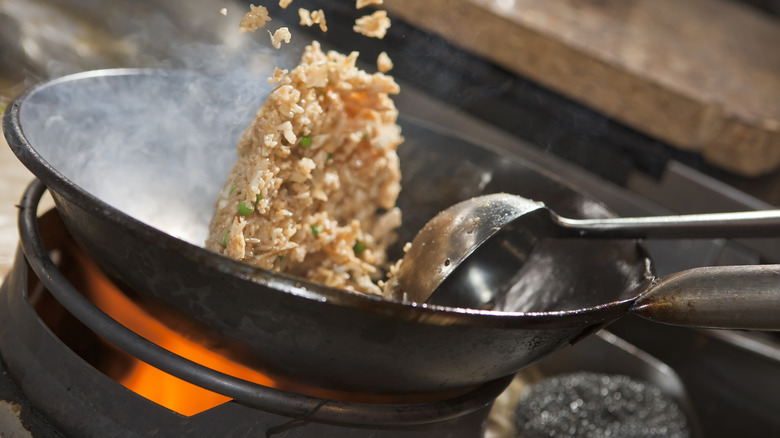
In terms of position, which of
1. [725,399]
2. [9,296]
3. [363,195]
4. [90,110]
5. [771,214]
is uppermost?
[771,214]

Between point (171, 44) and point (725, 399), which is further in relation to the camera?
point (171, 44)

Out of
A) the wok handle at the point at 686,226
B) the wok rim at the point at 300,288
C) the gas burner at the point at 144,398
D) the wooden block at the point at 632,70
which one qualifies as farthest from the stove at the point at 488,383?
the wok handle at the point at 686,226

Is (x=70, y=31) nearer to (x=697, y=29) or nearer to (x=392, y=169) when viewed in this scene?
(x=392, y=169)

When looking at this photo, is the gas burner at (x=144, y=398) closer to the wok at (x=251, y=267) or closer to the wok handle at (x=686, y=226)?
the wok at (x=251, y=267)

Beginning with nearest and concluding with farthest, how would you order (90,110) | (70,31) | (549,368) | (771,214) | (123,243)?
(123,243), (771,214), (90,110), (549,368), (70,31)

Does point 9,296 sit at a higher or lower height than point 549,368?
higher

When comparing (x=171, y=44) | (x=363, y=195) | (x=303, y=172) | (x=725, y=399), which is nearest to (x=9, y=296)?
(x=303, y=172)

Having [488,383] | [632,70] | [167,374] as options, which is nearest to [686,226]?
[488,383]

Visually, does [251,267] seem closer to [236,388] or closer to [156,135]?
[236,388]

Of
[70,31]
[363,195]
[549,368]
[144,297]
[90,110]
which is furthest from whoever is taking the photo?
[70,31]
